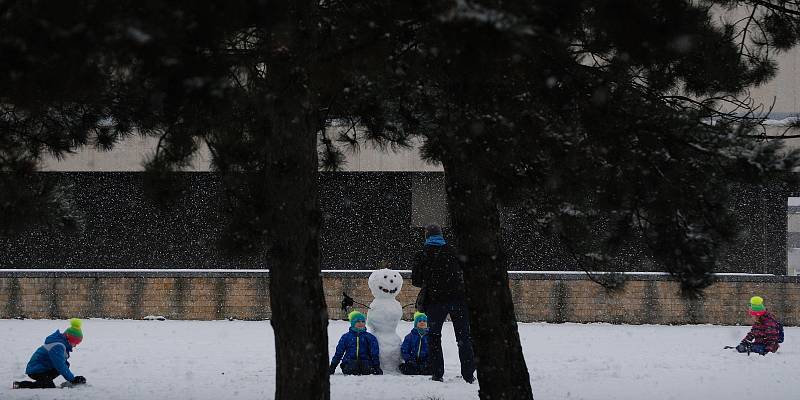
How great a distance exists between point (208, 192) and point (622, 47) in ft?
71.8

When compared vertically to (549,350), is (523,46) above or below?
above

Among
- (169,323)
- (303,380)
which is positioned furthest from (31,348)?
(303,380)

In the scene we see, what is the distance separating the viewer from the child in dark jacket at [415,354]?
10.4 m

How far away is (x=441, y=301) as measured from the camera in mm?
9609

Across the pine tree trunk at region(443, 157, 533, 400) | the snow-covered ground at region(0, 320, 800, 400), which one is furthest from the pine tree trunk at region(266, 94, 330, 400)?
the snow-covered ground at region(0, 320, 800, 400)

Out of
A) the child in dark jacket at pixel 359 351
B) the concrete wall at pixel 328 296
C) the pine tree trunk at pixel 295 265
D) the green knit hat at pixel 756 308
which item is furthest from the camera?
the concrete wall at pixel 328 296

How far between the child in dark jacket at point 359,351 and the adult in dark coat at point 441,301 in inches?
31.0

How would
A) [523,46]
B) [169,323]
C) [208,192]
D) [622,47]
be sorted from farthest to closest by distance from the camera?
[208,192], [169,323], [622,47], [523,46]

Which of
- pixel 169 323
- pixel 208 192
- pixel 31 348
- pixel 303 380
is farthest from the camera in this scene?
pixel 208 192

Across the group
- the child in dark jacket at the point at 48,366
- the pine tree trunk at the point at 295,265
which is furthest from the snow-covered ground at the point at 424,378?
the pine tree trunk at the point at 295,265

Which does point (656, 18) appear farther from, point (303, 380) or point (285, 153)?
point (303, 380)

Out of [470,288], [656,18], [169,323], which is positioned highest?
[656,18]

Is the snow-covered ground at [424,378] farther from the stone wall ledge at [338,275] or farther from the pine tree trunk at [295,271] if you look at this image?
the pine tree trunk at [295,271]

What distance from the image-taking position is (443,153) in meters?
6.59
